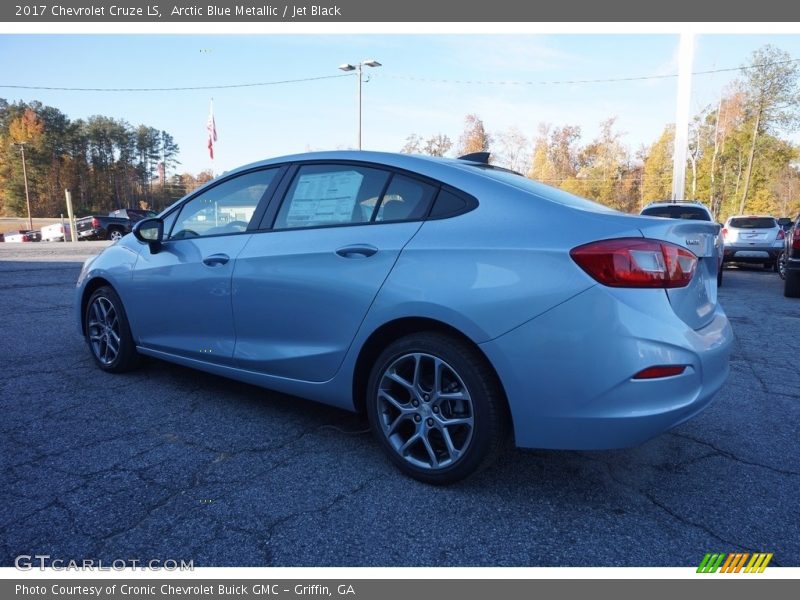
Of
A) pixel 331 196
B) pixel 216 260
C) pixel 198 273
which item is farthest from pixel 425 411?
pixel 198 273

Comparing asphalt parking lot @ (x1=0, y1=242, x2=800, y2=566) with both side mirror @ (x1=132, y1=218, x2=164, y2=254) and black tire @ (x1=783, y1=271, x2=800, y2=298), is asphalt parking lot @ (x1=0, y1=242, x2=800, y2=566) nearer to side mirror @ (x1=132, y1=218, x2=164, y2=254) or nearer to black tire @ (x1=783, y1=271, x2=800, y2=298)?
side mirror @ (x1=132, y1=218, x2=164, y2=254)

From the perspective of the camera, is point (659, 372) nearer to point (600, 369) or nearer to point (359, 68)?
point (600, 369)

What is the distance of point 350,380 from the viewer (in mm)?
2664

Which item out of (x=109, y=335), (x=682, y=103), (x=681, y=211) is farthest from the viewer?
(x=682, y=103)

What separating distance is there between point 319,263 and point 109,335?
2.23m

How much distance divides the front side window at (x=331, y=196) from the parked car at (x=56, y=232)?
38.8m

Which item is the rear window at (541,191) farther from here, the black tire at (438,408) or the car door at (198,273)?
the car door at (198,273)

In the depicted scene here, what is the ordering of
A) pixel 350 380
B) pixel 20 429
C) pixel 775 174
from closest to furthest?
pixel 350 380 → pixel 20 429 → pixel 775 174

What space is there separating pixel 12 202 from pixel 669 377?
86.5 metres

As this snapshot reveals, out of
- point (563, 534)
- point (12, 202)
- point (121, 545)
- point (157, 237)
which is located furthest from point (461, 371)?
point (12, 202)

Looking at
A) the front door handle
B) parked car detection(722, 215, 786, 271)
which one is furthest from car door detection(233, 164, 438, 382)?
parked car detection(722, 215, 786, 271)

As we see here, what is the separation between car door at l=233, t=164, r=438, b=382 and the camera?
255 cm

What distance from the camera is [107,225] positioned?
30500mm

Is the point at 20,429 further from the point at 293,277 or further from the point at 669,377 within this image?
the point at 669,377
